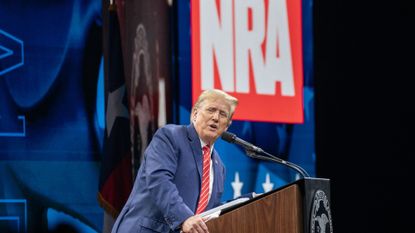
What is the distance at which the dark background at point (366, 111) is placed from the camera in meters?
6.36

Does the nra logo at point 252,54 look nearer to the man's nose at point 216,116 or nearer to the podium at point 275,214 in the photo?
the man's nose at point 216,116

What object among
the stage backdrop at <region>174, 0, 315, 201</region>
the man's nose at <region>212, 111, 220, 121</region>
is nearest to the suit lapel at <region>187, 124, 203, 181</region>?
the man's nose at <region>212, 111, 220, 121</region>

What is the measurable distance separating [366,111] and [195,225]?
3.65 meters

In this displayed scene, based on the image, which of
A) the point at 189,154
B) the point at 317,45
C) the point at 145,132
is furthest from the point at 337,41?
the point at 189,154

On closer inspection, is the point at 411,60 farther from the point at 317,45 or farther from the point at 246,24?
the point at 246,24

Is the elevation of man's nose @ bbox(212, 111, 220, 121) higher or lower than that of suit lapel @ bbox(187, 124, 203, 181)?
higher

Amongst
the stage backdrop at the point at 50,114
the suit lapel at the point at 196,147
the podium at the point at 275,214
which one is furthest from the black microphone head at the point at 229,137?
the stage backdrop at the point at 50,114

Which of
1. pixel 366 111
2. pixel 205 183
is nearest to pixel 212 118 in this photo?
pixel 205 183

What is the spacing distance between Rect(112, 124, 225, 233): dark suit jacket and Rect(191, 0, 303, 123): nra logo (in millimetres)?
1865

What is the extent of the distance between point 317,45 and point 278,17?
0.52m

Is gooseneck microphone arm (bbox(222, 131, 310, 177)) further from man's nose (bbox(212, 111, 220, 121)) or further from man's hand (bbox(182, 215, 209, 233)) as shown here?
man's hand (bbox(182, 215, 209, 233))

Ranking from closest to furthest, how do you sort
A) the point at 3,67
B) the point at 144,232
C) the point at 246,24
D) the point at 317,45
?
the point at 144,232 → the point at 3,67 → the point at 246,24 → the point at 317,45

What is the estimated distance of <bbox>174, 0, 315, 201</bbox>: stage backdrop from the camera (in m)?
5.39

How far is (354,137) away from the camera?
648 centimetres
